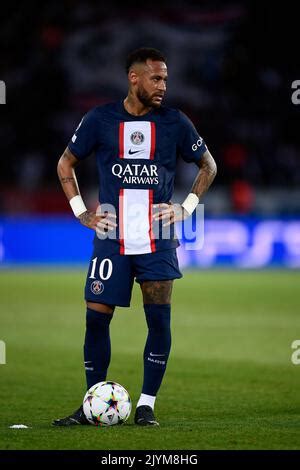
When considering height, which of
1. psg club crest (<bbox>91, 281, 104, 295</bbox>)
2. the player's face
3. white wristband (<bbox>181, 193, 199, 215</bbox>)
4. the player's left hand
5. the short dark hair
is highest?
the short dark hair

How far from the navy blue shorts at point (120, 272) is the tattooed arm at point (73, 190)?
0.13 m

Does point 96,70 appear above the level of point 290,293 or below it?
above

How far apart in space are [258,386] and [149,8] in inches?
740

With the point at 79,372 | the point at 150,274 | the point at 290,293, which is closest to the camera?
the point at 150,274

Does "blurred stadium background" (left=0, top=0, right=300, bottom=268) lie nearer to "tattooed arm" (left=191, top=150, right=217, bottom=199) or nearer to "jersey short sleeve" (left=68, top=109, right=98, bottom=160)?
"tattooed arm" (left=191, top=150, right=217, bottom=199)

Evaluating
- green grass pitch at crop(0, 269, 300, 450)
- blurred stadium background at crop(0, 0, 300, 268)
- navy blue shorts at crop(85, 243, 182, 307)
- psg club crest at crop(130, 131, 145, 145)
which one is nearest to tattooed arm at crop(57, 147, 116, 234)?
navy blue shorts at crop(85, 243, 182, 307)

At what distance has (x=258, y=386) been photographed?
26.6 ft

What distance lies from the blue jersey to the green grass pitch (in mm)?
1134

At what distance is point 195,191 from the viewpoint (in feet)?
21.2

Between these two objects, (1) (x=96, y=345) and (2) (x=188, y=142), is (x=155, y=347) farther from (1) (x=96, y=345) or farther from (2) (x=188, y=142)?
(2) (x=188, y=142)

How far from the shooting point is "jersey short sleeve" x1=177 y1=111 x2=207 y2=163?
6312mm

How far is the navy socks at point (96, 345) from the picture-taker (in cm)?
617
